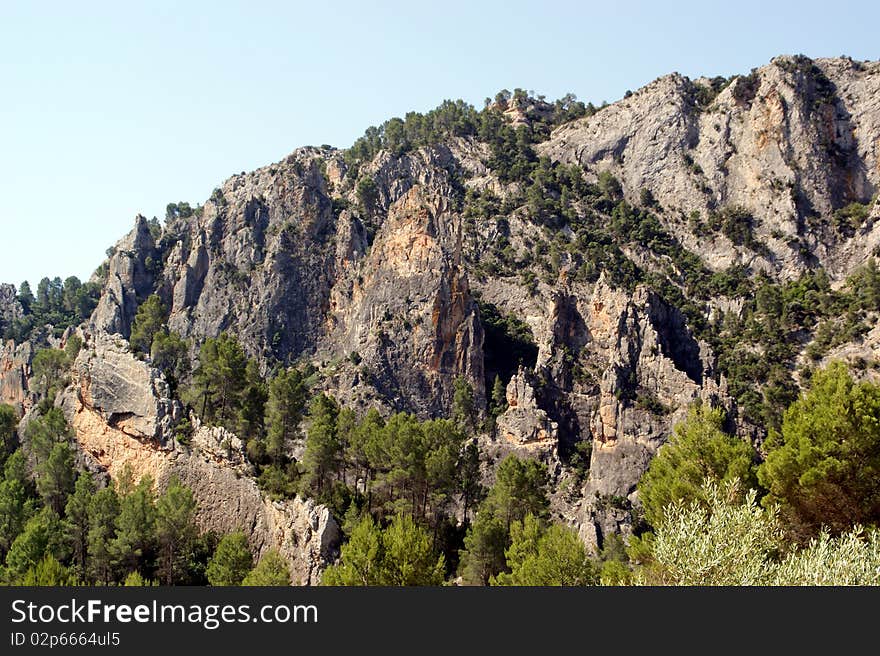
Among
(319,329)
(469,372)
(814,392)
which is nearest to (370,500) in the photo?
(814,392)

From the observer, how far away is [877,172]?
406 feet

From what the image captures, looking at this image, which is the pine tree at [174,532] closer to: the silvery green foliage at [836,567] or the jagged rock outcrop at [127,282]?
the silvery green foliage at [836,567]

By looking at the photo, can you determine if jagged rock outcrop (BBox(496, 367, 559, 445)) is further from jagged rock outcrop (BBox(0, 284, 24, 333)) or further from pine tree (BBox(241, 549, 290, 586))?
jagged rock outcrop (BBox(0, 284, 24, 333))

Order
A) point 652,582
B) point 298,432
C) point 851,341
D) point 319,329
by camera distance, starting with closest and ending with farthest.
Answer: point 652,582 < point 298,432 < point 851,341 < point 319,329

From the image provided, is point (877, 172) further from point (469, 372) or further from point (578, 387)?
point (469, 372)

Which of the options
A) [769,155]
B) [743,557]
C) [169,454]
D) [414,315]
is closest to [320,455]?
[169,454]

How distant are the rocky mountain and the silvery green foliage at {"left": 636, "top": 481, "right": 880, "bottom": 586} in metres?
48.2

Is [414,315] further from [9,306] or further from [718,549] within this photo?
[718,549]

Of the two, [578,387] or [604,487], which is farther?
[578,387]

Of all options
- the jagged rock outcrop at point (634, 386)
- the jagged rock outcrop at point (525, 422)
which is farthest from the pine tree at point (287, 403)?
the jagged rock outcrop at point (525, 422)

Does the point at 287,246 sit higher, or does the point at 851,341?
the point at 287,246

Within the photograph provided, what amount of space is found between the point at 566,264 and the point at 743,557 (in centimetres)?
9856

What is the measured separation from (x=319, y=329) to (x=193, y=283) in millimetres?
23445

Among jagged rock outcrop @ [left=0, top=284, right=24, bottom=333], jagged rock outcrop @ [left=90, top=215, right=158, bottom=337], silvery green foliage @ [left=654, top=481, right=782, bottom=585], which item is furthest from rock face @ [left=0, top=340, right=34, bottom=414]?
silvery green foliage @ [left=654, top=481, right=782, bottom=585]
